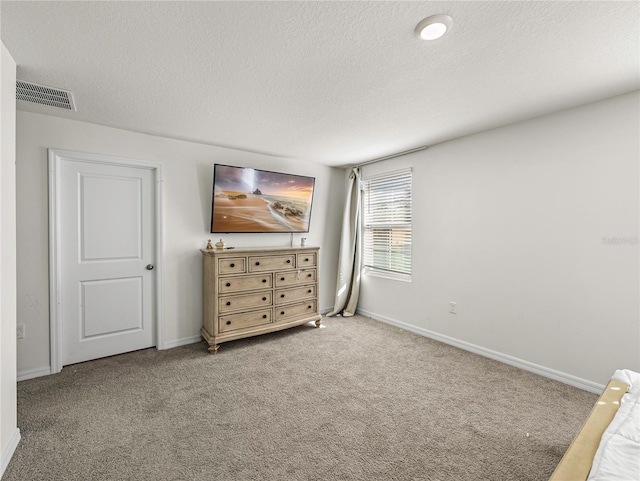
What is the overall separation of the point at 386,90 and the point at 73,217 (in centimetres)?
303

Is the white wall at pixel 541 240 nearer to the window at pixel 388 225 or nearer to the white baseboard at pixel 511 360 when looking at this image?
the white baseboard at pixel 511 360

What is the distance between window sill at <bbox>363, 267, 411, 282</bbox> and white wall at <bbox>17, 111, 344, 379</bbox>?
550 mm

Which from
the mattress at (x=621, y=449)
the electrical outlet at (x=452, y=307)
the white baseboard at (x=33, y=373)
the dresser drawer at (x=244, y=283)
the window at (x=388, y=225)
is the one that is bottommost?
the white baseboard at (x=33, y=373)

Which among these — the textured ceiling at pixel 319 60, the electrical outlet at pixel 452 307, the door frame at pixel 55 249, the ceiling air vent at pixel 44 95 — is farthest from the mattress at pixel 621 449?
the door frame at pixel 55 249

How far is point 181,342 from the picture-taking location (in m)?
3.34

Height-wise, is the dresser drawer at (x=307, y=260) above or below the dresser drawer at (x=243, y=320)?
above

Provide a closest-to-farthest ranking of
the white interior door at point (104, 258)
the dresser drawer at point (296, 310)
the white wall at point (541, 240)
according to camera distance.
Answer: the white wall at point (541, 240)
the white interior door at point (104, 258)
the dresser drawer at point (296, 310)

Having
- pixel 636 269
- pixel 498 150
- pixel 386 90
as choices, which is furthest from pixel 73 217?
pixel 636 269

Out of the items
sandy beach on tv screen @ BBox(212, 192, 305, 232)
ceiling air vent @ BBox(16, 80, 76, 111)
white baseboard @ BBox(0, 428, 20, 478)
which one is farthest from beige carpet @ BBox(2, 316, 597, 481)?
ceiling air vent @ BBox(16, 80, 76, 111)

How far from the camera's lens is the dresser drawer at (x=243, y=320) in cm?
319

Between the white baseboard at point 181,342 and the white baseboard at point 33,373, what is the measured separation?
2.95 feet

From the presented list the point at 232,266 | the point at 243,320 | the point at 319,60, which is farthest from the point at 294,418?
the point at 319,60

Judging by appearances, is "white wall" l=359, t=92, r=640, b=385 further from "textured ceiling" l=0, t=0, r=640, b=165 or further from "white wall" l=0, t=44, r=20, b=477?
"white wall" l=0, t=44, r=20, b=477

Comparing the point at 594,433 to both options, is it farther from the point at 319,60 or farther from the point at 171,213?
the point at 171,213
